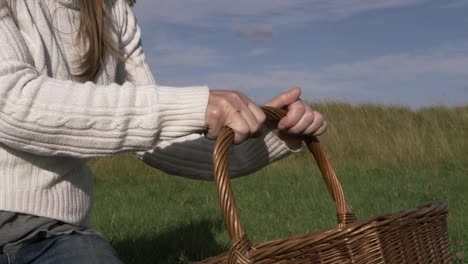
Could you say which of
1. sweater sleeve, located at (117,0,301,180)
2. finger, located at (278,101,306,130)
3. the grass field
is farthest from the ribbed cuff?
the grass field

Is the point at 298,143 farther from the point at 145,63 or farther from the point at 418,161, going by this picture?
the point at 418,161

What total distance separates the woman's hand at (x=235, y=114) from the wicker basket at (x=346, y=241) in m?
0.03

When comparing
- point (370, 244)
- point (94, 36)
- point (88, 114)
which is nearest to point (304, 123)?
point (370, 244)

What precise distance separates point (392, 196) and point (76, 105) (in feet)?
14.5

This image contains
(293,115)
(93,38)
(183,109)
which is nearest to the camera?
(183,109)

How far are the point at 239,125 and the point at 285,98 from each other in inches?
13.8

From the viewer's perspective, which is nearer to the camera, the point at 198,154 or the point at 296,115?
the point at 296,115

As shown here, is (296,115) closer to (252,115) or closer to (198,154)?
(252,115)

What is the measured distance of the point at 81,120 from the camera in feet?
5.15

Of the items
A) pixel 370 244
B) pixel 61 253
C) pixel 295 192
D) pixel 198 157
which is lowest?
pixel 295 192

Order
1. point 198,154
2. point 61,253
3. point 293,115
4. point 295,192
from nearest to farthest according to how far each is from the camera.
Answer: point 61,253 → point 293,115 → point 198,154 → point 295,192

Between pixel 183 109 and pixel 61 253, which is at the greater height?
pixel 183 109

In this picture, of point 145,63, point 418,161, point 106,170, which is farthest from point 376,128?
point 145,63

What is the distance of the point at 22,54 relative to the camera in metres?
1.73
